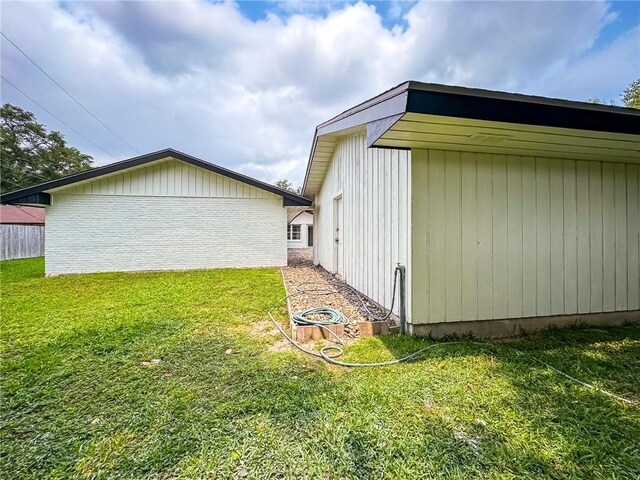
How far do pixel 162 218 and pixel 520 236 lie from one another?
32.1 ft

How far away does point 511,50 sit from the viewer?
866 centimetres

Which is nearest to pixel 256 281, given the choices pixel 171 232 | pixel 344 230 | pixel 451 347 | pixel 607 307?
pixel 344 230

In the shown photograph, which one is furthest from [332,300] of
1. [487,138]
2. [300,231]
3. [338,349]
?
[300,231]

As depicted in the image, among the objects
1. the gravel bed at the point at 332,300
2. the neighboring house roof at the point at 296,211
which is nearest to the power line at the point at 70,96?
the neighboring house roof at the point at 296,211

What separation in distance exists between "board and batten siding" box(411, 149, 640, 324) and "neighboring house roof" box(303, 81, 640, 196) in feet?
1.13

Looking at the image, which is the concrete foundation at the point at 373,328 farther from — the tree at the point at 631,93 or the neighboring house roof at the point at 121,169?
the tree at the point at 631,93

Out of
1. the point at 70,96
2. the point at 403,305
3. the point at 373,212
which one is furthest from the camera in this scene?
the point at 70,96

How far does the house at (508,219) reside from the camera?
9.95 feet

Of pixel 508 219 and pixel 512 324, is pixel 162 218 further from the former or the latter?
pixel 512 324

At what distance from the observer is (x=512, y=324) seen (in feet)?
12.3

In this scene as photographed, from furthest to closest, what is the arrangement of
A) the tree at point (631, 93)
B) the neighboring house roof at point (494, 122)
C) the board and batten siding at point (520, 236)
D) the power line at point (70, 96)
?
1. the tree at point (631, 93)
2. the power line at point (70, 96)
3. the board and batten siding at point (520, 236)
4. the neighboring house roof at point (494, 122)

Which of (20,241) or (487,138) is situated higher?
(487,138)

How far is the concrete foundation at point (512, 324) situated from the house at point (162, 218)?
Answer: 7.12 m

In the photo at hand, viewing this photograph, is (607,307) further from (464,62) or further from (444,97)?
(464,62)
